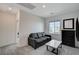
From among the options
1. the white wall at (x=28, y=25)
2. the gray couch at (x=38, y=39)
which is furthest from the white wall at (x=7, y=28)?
the gray couch at (x=38, y=39)

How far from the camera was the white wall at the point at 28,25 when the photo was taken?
8.85 ft

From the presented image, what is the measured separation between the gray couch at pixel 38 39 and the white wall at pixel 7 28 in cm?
107

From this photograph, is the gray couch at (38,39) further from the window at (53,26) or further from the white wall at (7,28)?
the white wall at (7,28)

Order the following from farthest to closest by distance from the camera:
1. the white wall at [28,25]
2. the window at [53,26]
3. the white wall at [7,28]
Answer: the white wall at [7,28]
the white wall at [28,25]
the window at [53,26]

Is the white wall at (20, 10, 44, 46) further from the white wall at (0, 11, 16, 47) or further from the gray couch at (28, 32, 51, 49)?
the white wall at (0, 11, 16, 47)

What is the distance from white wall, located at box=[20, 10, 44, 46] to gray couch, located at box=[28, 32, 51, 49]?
23cm

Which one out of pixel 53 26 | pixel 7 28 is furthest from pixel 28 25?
pixel 53 26

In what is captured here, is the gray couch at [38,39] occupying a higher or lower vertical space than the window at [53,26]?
lower

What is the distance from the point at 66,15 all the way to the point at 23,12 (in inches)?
82.6

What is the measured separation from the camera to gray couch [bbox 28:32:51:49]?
2.79 meters

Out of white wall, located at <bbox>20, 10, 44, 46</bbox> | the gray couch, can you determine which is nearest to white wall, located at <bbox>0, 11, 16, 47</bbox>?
white wall, located at <bbox>20, 10, 44, 46</bbox>

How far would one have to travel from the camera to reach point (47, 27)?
2625mm

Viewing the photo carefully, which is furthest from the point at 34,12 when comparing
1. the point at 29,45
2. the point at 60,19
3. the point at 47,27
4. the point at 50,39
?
the point at 29,45

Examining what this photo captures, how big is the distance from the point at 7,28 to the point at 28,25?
1201 mm
